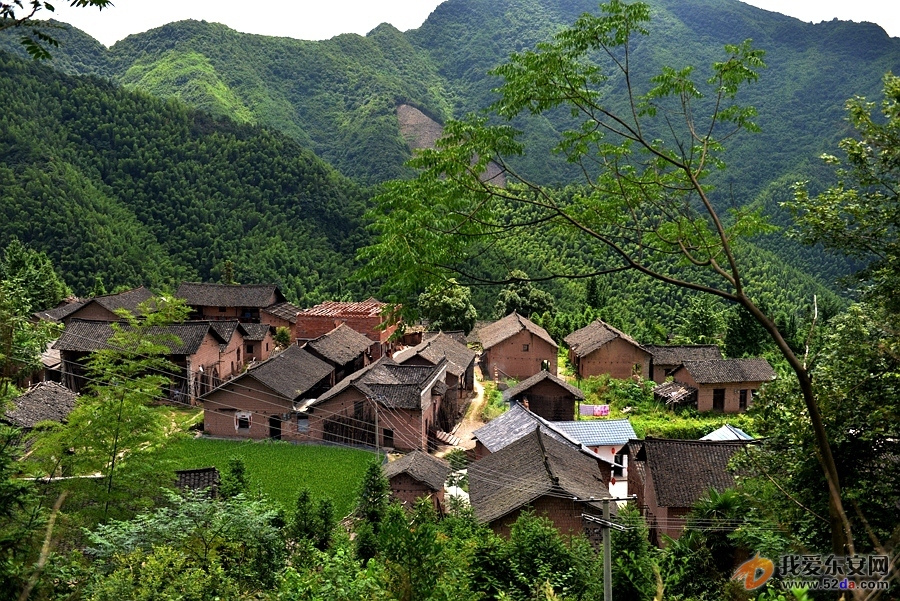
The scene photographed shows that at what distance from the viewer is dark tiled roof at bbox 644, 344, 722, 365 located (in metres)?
34.2

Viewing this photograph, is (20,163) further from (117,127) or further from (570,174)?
(570,174)

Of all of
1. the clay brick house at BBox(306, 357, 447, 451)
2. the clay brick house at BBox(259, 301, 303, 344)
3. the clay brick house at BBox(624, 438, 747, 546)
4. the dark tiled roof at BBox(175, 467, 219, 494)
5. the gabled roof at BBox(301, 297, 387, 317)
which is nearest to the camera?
the dark tiled roof at BBox(175, 467, 219, 494)

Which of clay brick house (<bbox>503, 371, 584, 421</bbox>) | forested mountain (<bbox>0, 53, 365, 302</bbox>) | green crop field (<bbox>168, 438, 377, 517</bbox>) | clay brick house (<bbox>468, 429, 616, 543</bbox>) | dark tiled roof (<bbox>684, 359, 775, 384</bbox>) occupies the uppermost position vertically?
forested mountain (<bbox>0, 53, 365, 302</bbox>)

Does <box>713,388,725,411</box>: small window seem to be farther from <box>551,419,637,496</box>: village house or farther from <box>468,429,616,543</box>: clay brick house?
<box>468,429,616,543</box>: clay brick house

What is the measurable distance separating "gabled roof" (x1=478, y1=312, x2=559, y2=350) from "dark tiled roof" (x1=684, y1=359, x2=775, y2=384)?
7205mm

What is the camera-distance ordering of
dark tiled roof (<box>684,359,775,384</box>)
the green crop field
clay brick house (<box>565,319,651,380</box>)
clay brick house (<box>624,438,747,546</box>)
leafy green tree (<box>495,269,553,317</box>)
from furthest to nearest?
leafy green tree (<box>495,269,553,317</box>) → clay brick house (<box>565,319,651,380</box>) → dark tiled roof (<box>684,359,775,384</box>) → the green crop field → clay brick house (<box>624,438,747,546</box>)

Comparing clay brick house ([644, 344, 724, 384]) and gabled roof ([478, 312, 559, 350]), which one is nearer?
clay brick house ([644, 344, 724, 384])

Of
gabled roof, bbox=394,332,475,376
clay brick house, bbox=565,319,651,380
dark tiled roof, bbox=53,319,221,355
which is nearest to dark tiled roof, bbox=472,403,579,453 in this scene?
gabled roof, bbox=394,332,475,376

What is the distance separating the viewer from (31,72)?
2761 inches

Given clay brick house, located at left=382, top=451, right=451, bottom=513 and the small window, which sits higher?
the small window

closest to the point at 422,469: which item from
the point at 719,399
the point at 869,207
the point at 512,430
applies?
the point at 512,430

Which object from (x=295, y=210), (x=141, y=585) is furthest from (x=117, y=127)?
(x=141, y=585)

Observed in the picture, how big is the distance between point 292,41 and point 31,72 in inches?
3697

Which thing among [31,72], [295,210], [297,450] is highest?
[31,72]
